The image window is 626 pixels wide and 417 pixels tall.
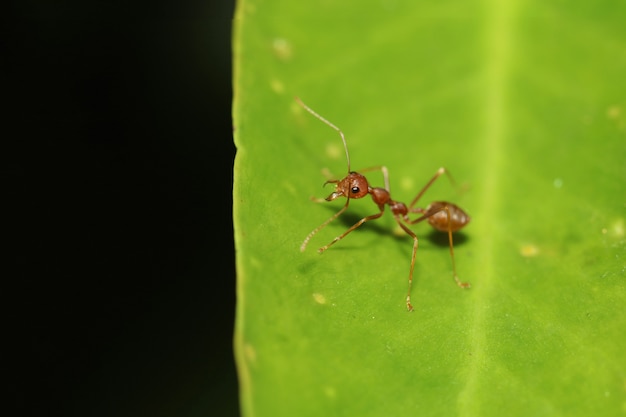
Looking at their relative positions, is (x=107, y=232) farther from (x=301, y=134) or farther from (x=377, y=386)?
(x=377, y=386)

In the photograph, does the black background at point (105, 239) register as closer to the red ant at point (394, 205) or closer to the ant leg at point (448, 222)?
the red ant at point (394, 205)

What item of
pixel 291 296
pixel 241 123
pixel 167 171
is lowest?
pixel 167 171

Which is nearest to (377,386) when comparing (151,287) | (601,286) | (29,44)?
(601,286)

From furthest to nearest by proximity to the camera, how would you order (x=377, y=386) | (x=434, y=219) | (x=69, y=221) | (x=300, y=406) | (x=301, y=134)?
(x=69, y=221) → (x=434, y=219) → (x=301, y=134) → (x=377, y=386) → (x=300, y=406)

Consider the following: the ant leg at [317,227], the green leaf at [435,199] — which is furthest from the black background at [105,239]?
the green leaf at [435,199]

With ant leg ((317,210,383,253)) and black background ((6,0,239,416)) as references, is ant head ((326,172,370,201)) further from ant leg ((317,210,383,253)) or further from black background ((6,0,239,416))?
black background ((6,0,239,416))

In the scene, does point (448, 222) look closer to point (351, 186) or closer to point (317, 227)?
point (351, 186)

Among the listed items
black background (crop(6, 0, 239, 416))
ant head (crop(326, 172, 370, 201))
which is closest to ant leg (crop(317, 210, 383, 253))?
ant head (crop(326, 172, 370, 201))
